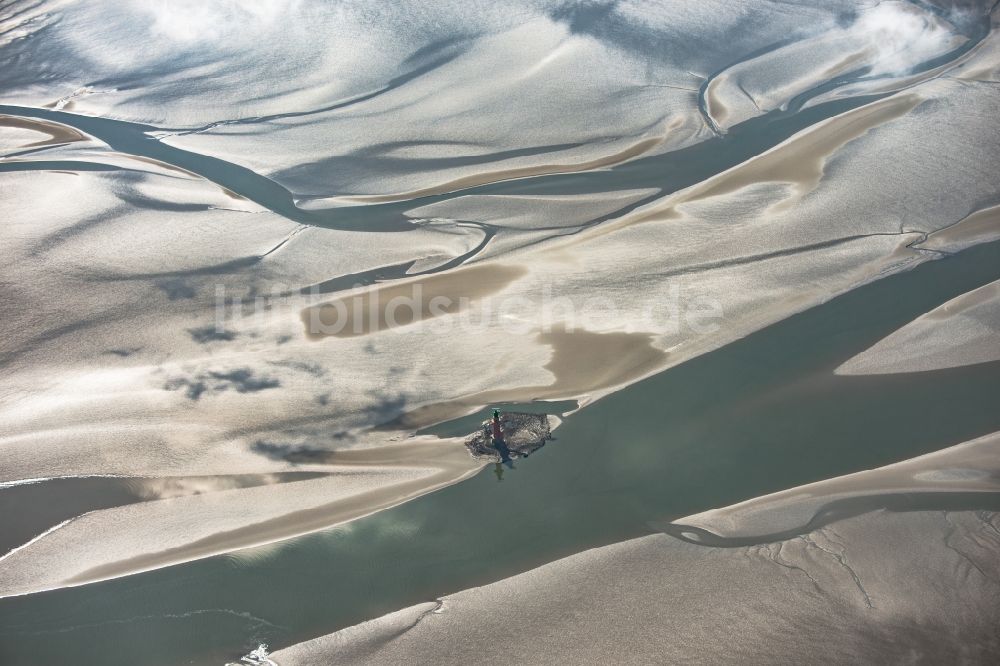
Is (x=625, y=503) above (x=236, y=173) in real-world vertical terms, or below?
below

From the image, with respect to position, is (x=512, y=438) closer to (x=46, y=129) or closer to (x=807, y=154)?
(x=807, y=154)

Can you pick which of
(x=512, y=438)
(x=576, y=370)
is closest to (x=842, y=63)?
(x=576, y=370)

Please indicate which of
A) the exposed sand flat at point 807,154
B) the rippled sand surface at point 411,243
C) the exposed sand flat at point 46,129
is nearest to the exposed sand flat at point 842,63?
the rippled sand surface at point 411,243

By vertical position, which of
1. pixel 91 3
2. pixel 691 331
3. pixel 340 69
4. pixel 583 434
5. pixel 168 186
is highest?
pixel 91 3

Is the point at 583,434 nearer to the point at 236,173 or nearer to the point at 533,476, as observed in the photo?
the point at 533,476

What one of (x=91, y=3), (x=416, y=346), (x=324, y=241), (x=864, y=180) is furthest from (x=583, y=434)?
(x=91, y=3)

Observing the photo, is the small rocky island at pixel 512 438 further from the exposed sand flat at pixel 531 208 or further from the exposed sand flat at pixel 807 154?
the exposed sand flat at pixel 807 154
